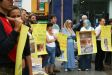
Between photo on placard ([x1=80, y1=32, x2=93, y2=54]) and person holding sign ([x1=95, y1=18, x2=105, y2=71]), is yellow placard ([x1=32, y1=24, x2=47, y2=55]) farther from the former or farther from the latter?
person holding sign ([x1=95, y1=18, x2=105, y2=71])

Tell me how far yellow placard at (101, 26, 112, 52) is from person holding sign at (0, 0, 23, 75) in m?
9.61

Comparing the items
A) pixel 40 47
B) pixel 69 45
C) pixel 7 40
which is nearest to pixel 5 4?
pixel 7 40

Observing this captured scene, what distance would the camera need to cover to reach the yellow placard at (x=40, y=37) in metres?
10.4

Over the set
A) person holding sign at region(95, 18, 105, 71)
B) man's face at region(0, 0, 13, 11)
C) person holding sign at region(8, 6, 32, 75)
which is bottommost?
person holding sign at region(95, 18, 105, 71)

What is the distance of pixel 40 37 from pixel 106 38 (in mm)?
3378

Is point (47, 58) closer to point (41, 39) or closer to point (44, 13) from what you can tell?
point (41, 39)

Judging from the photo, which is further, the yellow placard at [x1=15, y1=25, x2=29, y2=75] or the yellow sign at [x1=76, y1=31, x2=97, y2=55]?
the yellow sign at [x1=76, y1=31, x2=97, y2=55]

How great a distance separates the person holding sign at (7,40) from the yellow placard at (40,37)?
6.56 m

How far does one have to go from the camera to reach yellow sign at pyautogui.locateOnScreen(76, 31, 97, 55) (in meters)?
13.2

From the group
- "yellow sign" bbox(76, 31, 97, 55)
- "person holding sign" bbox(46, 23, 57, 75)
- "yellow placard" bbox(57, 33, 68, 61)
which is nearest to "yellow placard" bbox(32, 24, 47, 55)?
"person holding sign" bbox(46, 23, 57, 75)

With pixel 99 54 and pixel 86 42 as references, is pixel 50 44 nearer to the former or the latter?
pixel 86 42

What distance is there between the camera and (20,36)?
3.68 metres

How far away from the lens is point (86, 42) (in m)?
13.4

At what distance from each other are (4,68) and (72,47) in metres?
9.36
